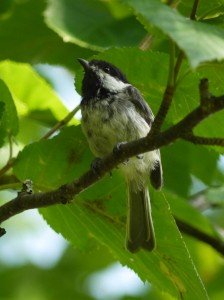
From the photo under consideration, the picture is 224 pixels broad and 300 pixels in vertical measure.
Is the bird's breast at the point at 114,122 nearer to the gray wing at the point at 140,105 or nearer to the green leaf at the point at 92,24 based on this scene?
the gray wing at the point at 140,105

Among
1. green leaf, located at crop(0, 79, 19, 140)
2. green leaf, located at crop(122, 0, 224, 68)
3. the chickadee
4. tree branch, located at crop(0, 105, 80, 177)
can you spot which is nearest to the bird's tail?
the chickadee

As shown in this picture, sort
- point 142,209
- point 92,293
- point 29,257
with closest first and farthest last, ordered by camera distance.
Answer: point 142,209 → point 92,293 → point 29,257

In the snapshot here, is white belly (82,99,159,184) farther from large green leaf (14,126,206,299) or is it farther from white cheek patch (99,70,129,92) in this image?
large green leaf (14,126,206,299)

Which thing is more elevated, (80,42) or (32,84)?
(80,42)

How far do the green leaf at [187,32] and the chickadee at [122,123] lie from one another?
1.20m

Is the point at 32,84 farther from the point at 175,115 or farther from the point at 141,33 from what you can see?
the point at 175,115

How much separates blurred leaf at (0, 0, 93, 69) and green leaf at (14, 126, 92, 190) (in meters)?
0.51

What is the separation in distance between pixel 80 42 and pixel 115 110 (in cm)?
45

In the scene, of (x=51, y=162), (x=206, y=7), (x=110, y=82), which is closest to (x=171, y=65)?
(x=206, y=7)

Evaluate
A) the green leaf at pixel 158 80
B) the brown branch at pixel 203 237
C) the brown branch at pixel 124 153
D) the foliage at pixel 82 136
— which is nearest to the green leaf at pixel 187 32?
the foliage at pixel 82 136

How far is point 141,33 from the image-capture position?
271 centimetres

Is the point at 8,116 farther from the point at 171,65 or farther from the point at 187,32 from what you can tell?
the point at 187,32

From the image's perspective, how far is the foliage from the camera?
206 cm

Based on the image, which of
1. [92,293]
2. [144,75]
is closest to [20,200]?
[144,75]
